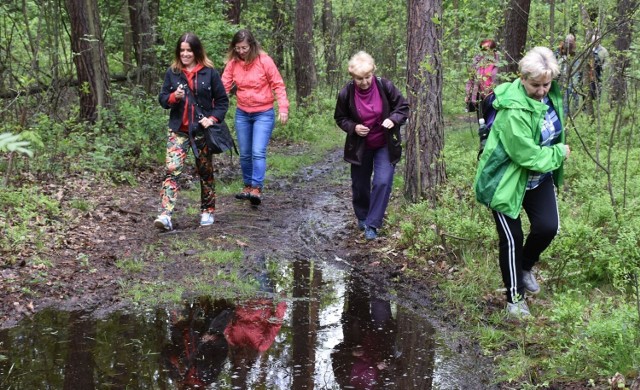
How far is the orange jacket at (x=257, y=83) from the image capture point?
28.0 feet

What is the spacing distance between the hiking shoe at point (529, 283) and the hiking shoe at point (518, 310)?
9.8 inches

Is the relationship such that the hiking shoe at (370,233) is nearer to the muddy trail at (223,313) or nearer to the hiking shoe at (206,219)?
the muddy trail at (223,313)

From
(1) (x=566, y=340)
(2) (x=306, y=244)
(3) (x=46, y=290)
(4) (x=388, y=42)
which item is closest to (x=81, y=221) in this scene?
(3) (x=46, y=290)

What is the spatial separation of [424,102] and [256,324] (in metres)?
3.53

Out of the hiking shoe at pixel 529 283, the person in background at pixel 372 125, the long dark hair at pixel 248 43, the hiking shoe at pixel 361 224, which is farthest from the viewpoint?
the long dark hair at pixel 248 43

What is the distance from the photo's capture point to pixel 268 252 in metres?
6.97

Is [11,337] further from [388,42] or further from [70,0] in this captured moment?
[388,42]

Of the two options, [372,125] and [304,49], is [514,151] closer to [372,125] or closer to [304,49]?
[372,125]

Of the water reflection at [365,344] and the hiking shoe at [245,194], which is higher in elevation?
the hiking shoe at [245,194]

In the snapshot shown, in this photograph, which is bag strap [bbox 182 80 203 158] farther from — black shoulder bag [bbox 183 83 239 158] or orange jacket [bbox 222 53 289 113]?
orange jacket [bbox 222 53 289 113]

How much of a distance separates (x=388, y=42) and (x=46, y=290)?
18661mm

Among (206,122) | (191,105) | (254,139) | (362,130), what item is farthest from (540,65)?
(254,139)

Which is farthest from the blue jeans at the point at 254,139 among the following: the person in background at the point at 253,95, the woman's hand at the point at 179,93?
the woman's hand at the point at 179,93

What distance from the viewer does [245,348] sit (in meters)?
4.64
